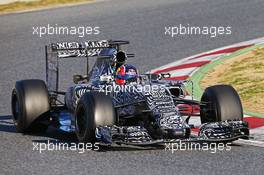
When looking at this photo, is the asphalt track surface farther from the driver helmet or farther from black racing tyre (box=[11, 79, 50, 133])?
the driver helmet

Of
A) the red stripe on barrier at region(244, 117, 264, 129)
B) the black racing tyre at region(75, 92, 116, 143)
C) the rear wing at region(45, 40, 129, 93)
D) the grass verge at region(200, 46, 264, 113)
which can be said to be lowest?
the red stripe on barrier at region(244, 117, 264, 129)

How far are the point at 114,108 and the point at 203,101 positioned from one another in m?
1.32

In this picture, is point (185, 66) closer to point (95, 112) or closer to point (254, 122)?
point (254, 122)

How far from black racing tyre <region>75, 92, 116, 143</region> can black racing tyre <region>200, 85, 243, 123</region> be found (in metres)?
Answer: 1.31

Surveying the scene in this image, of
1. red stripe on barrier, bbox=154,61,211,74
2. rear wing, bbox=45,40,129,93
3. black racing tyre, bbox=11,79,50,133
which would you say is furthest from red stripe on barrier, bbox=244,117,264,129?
red stripe on barrier, bbox=154,61,211,74

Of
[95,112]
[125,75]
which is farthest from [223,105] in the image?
[95,112]

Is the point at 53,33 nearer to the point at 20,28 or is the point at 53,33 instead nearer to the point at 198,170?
the point at 20,28

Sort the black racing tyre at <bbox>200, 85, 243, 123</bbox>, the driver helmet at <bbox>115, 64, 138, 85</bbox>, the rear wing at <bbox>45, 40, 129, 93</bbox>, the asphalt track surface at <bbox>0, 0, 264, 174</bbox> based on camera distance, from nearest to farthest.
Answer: the asphalt track surface at <bbox>0, 0, 264, 174</bbox> → the black racing tyre at <bbox>200, 85, 243, 123</bbox> → the driver helmet at <bbox>115, 64, 138, 85</bbox> → the rear wing at <bbox>45, 40, 129, 93</bbox>

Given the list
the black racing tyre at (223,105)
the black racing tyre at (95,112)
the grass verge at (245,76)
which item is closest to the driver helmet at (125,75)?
the black racing tyre at (95,112)

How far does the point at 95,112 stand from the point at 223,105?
165 centimetres

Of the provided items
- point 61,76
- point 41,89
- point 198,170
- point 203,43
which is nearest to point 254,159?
point 198,170

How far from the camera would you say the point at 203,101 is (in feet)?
41.1

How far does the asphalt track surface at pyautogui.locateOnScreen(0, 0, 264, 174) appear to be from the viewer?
422 inches

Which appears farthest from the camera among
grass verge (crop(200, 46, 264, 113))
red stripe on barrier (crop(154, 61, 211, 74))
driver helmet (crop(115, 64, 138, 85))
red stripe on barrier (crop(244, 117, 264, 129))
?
red stripe on barrier (crop(154, 61, 211, 74))
